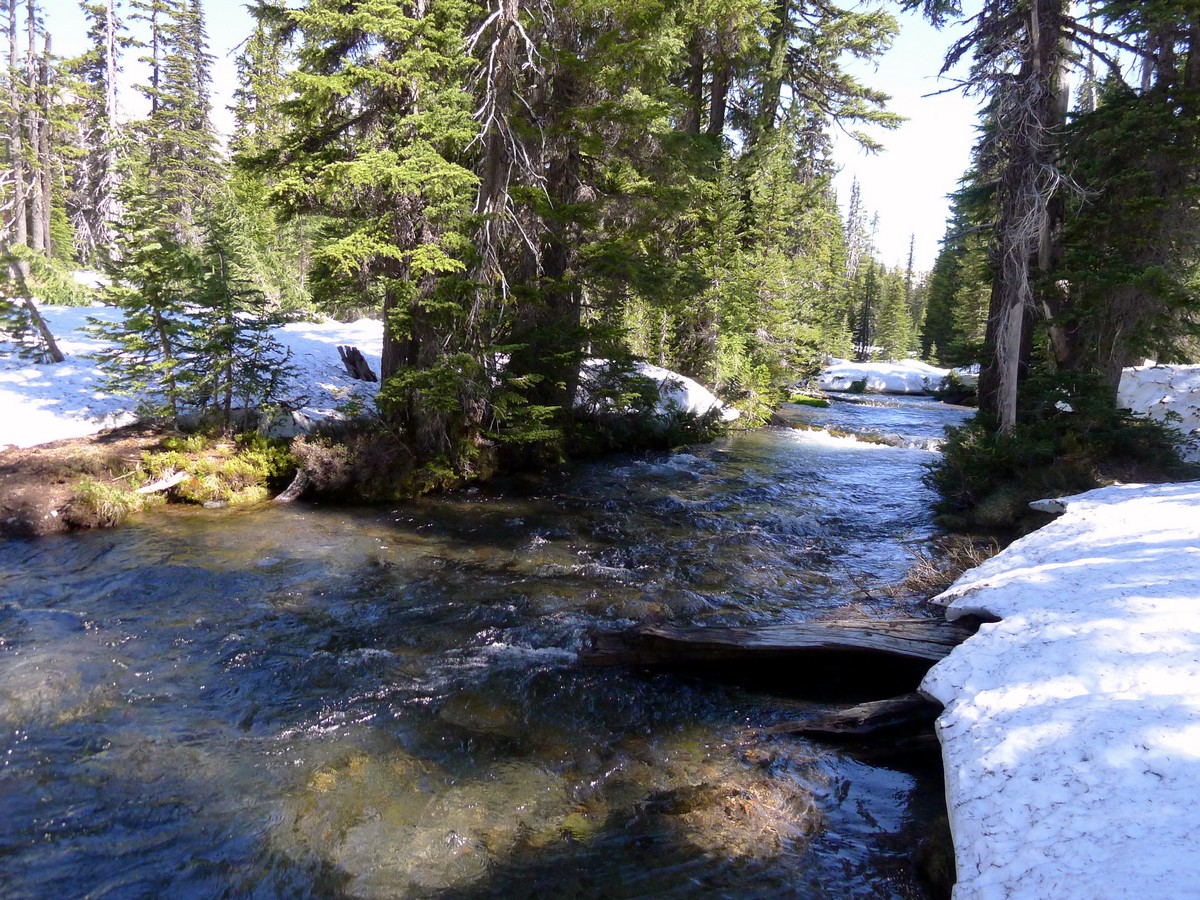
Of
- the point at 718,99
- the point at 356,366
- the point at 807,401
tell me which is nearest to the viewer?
the point at 356,366

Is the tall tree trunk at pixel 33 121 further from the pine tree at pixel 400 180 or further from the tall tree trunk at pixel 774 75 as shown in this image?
the tall tree trunk at pixel 774 75

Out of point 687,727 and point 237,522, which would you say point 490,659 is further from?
point 237,522

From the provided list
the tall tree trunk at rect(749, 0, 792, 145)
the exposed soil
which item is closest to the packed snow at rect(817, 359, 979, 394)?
the tall tree trunk at rect(749, 0, 792, 145)

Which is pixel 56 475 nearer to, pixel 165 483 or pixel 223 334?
pixel 165 483

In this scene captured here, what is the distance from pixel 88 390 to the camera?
12.2 m

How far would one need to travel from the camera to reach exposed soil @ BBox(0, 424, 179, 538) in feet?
29.0

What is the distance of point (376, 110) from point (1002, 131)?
420 inches

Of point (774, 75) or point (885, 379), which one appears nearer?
point (774, 75)

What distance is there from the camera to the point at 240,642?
20.7ft

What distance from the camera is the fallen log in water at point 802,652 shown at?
5.48m

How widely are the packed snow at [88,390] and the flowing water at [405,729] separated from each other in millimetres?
3291

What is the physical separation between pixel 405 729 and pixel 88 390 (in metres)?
11.3

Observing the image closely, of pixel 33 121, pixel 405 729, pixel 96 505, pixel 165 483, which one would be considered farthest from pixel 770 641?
pixel 33 121

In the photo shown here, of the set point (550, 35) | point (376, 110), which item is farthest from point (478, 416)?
point (550, 35)
